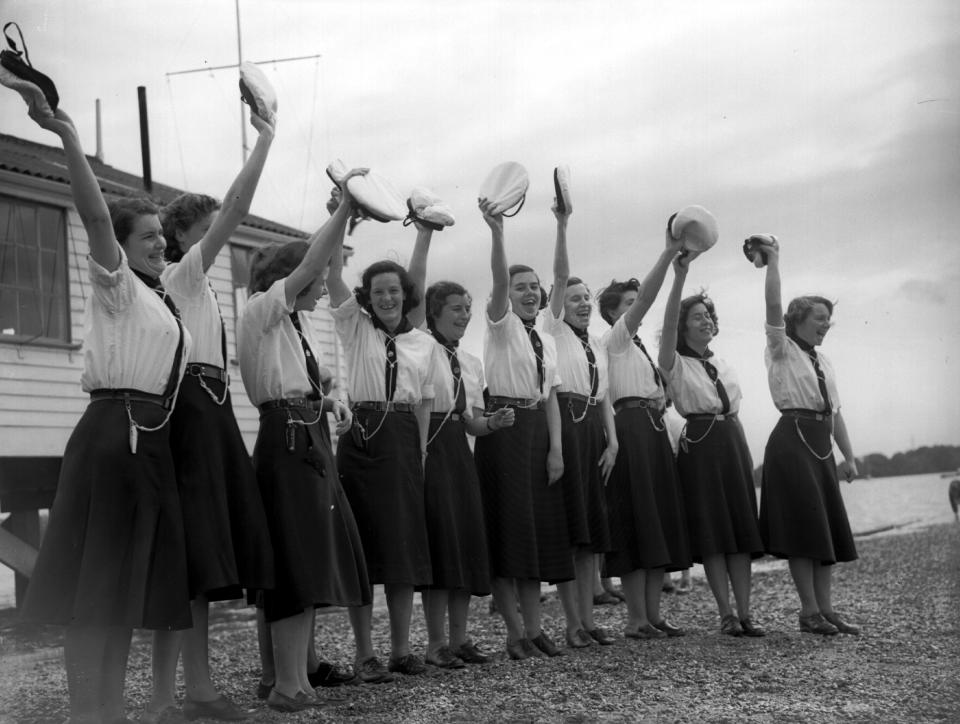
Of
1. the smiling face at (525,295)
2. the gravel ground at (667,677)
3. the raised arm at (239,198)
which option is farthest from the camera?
the smiling face at (525,295)

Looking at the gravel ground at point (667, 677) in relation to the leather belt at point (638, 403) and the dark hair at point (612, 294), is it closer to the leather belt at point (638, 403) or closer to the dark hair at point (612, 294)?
the leather belt at point (638, 403)

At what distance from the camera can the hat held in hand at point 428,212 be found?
579 centimetres

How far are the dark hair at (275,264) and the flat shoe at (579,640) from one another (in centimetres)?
264

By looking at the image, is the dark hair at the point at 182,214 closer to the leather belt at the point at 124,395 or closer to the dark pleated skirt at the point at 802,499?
the leather belt at the point at 124,395

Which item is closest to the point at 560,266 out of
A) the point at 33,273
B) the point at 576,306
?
the point at 576,306

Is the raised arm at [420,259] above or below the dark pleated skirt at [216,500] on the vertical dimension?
above

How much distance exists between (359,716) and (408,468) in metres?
1.47

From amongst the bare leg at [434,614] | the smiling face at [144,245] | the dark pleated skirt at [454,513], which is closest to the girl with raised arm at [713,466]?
the dark pleated skirt at [454,513]

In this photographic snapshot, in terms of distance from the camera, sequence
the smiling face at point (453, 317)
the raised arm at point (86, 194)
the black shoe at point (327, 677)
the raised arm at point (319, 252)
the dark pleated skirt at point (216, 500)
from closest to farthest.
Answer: the raised arm at point (86, 194) < the dark pleated skirt at point (216, 500) < the raised arm at point (319, 252) < the black shoe at point (327, 677) < the smiling face at point (453, 317)

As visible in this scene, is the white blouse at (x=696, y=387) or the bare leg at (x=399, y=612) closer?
the bare leg at (x=399, y=612)

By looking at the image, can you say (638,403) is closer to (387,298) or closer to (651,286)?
(651,286)

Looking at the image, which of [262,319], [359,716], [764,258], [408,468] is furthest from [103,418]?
[764,258]

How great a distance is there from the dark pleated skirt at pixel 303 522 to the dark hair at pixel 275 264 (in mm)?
623

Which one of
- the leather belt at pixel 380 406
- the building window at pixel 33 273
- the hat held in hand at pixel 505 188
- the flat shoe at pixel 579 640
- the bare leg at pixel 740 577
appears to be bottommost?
the flat shoe at pixel 579 640
